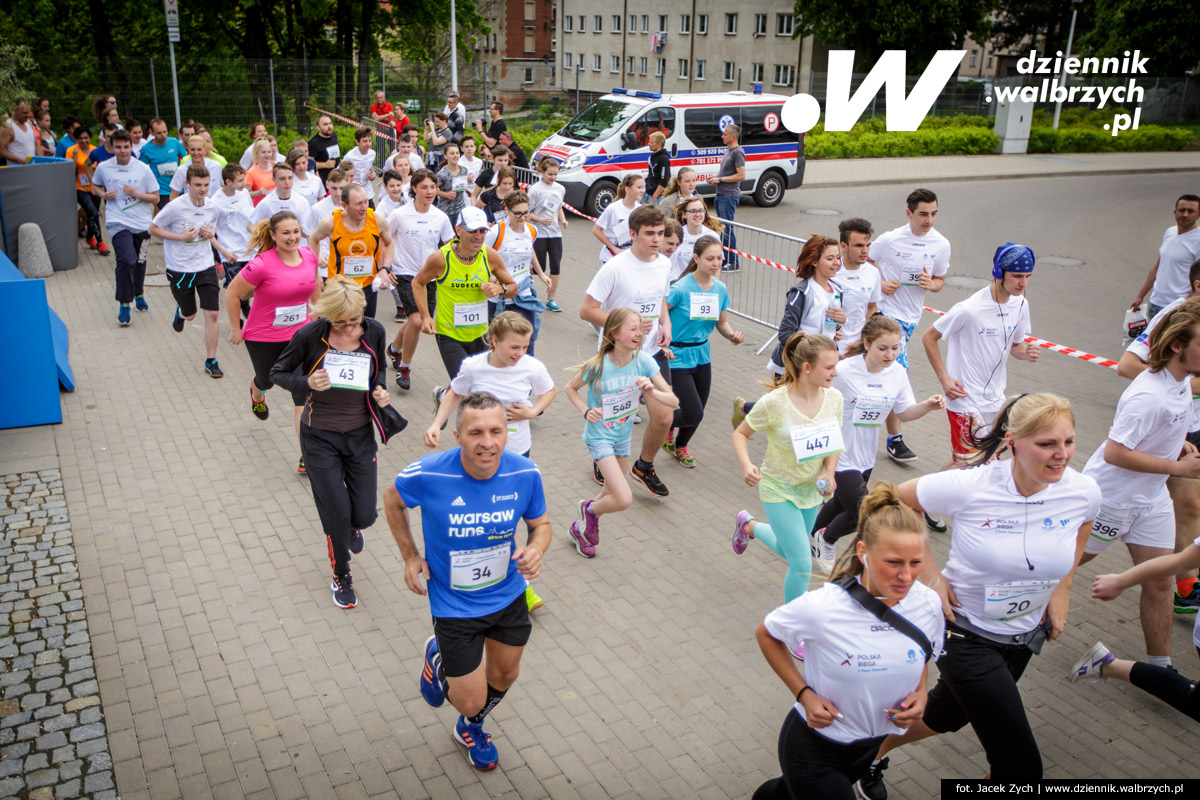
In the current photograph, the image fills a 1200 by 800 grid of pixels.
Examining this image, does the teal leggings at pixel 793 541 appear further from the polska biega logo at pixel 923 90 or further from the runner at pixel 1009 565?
the polska biega logo at pixel 923 90

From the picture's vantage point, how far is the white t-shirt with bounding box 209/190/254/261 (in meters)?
10.3

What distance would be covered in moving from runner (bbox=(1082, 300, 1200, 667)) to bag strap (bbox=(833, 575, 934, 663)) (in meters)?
2.23

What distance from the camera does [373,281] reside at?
9273mm

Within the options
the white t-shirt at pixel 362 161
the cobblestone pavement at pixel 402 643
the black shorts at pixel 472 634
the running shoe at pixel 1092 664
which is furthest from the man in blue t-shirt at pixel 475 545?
the white t-shirt at pixel 362 161

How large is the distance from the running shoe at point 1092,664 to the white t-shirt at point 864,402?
1.59 m

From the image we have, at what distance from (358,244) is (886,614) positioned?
22.7 feet

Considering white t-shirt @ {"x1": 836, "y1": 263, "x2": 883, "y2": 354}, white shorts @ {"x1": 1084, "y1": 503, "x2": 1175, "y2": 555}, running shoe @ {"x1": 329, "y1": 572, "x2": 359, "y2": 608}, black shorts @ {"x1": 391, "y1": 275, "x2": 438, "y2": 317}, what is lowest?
running shoe @ {"x1": 329, "y1": 572, "x2": 359, "y2": 608}

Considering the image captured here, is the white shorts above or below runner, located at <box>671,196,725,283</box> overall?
below

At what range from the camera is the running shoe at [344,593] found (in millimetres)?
5910

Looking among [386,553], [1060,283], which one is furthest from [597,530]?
[1060,283]

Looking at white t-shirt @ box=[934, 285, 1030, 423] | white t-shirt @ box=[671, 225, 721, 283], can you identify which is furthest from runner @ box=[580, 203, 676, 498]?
white t-shirt @ box=[671, 225, 721, 283]

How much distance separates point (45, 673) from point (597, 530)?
3.35 m

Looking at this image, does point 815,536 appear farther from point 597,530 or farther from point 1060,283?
point 1060,283

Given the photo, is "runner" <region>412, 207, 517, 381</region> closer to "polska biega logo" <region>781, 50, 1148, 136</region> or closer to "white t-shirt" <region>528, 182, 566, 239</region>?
"white t-shirt" <region>528, 182, 566, 239</region>
